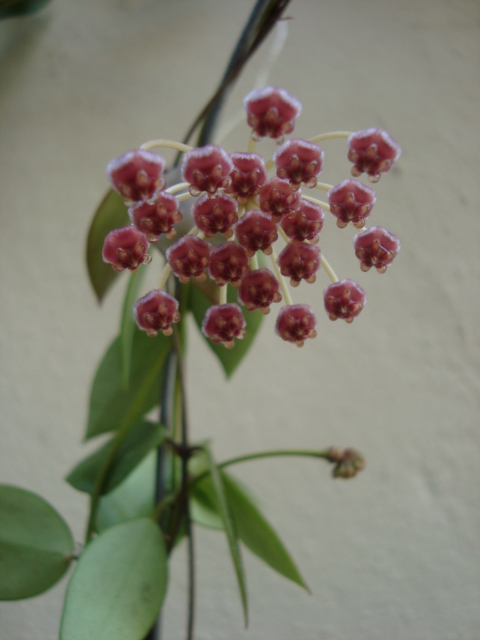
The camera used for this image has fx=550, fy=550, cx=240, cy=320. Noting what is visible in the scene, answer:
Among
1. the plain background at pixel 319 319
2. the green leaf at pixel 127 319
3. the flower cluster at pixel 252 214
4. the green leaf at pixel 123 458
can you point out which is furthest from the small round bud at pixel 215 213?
the plain background at pixel 319 319

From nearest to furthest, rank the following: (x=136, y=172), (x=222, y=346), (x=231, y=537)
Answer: (x=136, y=172)
(x=231, y=537)
(x=222, y=346)

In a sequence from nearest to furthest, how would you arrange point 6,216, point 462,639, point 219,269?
point 219,269
point 462,639
point 6,216

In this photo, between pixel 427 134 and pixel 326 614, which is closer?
pixel 326 614

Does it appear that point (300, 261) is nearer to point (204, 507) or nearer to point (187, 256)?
point (187, 256)


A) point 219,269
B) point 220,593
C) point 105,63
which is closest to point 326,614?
point 220,593

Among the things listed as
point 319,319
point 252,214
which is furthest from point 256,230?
point 319,319

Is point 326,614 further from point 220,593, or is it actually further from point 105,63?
point 105,63

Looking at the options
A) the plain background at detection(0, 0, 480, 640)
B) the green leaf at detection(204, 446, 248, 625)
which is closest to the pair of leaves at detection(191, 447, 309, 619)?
the green leaf at detection(204, 446, 248, 625)
